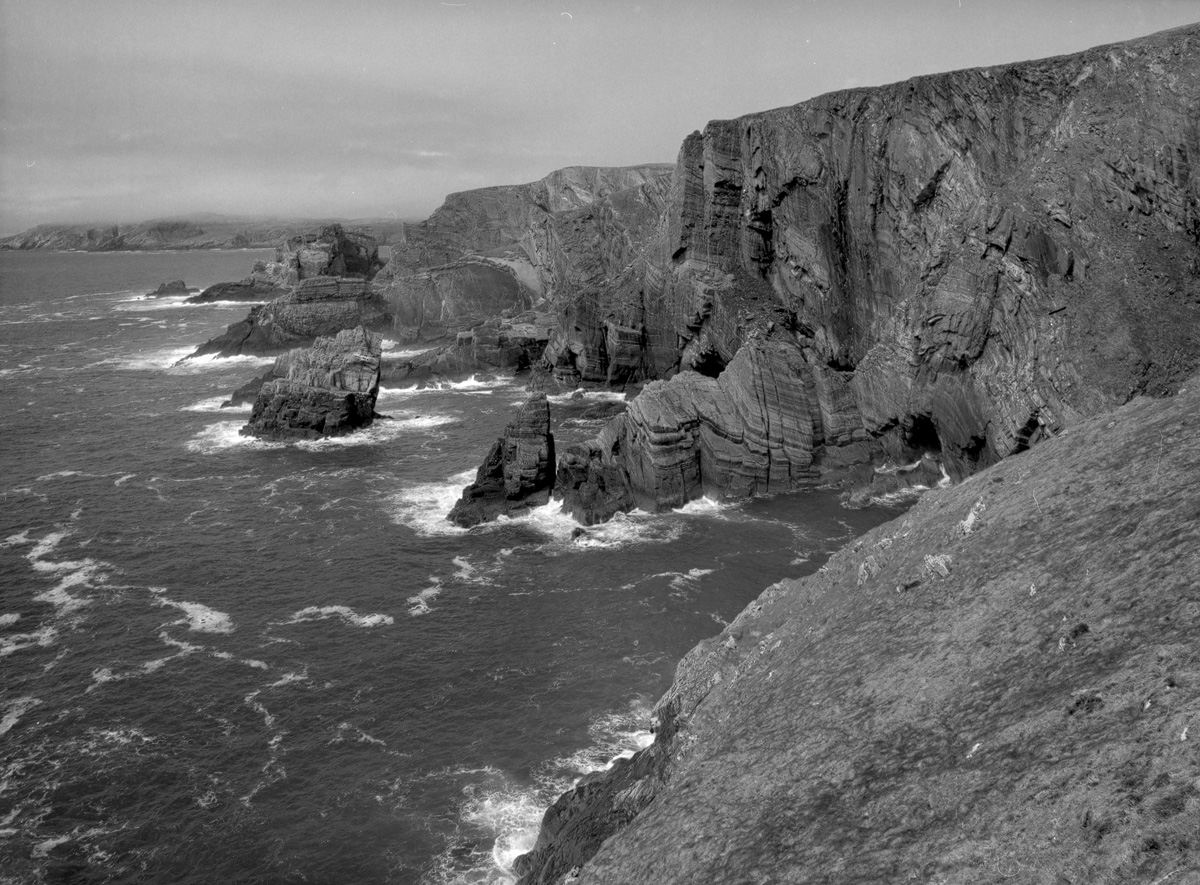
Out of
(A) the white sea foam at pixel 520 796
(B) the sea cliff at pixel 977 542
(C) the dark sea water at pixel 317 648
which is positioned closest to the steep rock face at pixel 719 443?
(B) the sea cliff at pixel 977 542

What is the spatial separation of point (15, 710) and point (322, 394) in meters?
45.1

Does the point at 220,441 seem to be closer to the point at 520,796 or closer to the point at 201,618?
the point at 201,618

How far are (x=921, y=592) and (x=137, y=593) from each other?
4436cm

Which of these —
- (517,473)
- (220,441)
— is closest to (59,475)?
(220,441)

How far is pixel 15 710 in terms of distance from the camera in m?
38.9

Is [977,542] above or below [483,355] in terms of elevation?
below

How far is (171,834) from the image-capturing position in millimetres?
31391

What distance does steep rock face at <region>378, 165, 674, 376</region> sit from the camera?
96.0m

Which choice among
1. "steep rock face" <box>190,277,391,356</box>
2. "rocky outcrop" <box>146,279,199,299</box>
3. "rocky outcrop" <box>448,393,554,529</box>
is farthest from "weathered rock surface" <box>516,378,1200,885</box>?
"rocky outcrop" <box>146,279,199,299</box>

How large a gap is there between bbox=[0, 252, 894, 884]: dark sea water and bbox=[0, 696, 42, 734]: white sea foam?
0.65ft

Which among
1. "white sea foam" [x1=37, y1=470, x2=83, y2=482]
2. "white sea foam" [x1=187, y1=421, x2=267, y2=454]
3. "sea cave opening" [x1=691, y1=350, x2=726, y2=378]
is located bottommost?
"white sea foam" [x1=37, y1=470, x2=83, y2=482]

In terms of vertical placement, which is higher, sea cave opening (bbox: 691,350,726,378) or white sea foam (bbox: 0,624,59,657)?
sea cave opening (bbox: 691,350,726,378)

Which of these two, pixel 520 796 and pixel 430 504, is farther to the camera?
pixel 430 504

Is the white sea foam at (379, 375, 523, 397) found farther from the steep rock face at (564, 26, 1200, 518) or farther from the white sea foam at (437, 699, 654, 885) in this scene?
the white sea foam at (437, 699, 654, 885)
